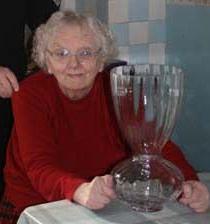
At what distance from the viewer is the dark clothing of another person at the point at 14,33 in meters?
1.92

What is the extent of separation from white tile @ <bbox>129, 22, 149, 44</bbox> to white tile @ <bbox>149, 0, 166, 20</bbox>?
0.17ft

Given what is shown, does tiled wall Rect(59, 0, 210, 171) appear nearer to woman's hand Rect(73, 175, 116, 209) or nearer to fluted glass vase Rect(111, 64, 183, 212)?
fluted glass vase Rect(111, 64, 183, 212)

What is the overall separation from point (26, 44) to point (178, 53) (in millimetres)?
775

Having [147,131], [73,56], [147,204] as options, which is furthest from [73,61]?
[147,204]

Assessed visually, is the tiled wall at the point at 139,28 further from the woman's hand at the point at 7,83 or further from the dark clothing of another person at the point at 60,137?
the woman's hand at the point at 7,83

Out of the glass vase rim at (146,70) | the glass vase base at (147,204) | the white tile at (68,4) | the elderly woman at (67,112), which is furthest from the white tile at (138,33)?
the glass vase base at (147,204)

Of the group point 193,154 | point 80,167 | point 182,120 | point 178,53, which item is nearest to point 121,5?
point 178,53

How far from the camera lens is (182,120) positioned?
101 inches

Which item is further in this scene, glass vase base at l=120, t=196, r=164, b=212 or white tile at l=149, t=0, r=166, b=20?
white tile at l=149, t=0, r=166, b=20

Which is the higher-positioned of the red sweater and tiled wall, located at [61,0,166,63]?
tiled wall, located at [61,0,166,63]

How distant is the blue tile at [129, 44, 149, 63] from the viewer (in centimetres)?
256

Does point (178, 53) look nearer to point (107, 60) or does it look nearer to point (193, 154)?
point (193, 154)

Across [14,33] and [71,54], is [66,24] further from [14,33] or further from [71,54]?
[14,33]

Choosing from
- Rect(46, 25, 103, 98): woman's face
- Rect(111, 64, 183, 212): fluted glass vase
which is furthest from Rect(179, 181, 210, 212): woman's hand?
Rect(46, 25, 103, 98): woman's face
